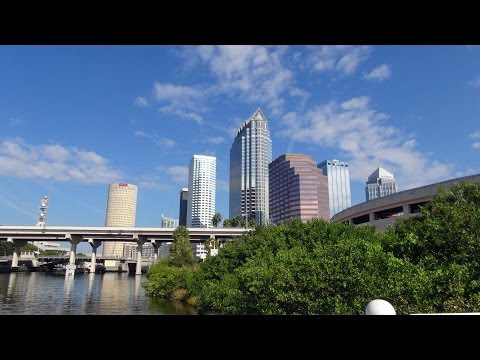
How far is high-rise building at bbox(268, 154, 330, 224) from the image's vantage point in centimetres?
10812

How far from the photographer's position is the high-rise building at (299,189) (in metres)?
108

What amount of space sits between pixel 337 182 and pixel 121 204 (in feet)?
288

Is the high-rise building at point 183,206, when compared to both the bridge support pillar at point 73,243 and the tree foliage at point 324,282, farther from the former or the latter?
the tree foliage at point 324,282

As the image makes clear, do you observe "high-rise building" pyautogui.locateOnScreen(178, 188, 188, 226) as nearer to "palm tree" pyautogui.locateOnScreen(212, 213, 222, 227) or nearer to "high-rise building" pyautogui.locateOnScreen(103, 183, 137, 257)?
"high-rise building" pyautogui.locateOnScreen(103, 183, 137, 257)

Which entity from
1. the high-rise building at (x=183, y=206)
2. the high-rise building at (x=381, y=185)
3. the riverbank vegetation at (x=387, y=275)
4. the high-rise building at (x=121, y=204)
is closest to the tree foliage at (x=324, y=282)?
the riverbank vegetation at (x=387, y=275)

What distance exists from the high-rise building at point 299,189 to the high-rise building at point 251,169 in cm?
926

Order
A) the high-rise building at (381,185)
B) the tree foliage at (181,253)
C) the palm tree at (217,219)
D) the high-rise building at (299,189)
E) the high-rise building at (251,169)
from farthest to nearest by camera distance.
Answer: the high-rise building at (381,185)
the high-rise building at (251,169)
the high-rise building at (299,189)
the palm tree at (217,219)
the tree foliage at (181,253)

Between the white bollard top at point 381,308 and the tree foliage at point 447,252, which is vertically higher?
the tree foliage at point 447,252

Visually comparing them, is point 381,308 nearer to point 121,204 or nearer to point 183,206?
point 183,206

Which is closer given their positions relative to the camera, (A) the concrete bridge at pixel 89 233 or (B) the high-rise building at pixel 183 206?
(A) the concrete bridge at pixel 89 233

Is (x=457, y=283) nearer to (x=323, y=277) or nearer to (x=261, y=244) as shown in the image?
(x=323, y=277)

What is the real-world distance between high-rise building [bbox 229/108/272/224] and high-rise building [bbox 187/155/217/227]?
7.40 m

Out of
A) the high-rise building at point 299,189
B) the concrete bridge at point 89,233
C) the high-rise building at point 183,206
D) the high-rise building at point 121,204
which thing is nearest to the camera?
the concrete bridge at point 89,233
